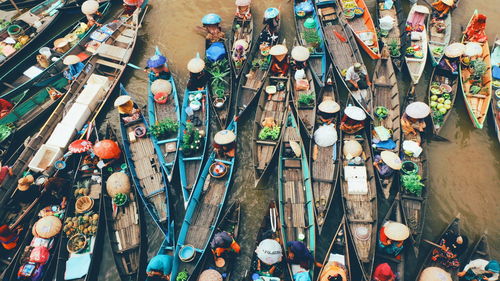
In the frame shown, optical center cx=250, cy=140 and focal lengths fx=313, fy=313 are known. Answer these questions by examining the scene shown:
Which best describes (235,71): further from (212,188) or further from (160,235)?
(160,235)

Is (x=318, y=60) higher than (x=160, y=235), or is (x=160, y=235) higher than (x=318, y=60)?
(x=318, y=60)

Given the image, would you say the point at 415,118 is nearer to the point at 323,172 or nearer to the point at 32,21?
the point at 323,172

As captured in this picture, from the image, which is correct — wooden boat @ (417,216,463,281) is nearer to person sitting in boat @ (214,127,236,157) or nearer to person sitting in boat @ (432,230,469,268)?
person sitting in boat @ (432,230,469,268)

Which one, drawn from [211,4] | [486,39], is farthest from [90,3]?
[486,39]

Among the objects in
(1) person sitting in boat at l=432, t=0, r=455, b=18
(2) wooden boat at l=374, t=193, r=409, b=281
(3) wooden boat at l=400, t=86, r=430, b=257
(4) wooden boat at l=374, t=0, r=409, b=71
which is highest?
(1) person sitting in boat at l=432, t=0, r=455, b=18

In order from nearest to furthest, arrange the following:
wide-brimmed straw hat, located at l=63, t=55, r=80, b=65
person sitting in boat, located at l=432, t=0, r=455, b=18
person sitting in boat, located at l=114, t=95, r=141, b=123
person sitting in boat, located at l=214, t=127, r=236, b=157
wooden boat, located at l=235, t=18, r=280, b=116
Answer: person sitting in boat, located at l=214, t=127, r=236, b=157 → person sitting in boat, located at l=114, t=95, r=141, b=123 → wooden boat, located at l=235, t=18, r=280, b=116 → wide-brimmed straw hat, located at l=63, t=55, r=80, b=65 → person sitting in boat, located at l=432, t=0, r=455, b=18

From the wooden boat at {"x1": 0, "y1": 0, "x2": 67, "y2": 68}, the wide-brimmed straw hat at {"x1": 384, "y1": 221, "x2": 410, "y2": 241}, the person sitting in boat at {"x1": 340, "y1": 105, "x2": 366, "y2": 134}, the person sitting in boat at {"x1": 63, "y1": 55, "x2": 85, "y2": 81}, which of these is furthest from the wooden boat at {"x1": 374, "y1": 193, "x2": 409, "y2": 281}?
the wooden boat at {"x1": 0, "y1": 0, "x2": 67, "y2": 68}
